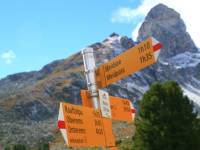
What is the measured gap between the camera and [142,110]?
33.1 meters

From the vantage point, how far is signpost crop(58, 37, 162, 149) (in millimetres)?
11492

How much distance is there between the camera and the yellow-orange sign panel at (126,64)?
39.8 feet

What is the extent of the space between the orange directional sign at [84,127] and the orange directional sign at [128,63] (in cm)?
88

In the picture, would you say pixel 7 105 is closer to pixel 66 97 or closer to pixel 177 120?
pixel 66 97

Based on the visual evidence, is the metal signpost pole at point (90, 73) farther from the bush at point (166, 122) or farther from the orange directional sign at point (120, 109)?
the bush at point (166, 122)

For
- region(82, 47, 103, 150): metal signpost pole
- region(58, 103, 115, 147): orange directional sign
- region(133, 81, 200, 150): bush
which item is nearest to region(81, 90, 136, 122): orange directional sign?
region(82, 47, 103, 150): metal signpost pole

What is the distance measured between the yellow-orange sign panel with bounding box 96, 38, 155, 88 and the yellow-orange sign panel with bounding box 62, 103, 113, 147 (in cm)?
87

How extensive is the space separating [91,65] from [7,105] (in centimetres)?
16217

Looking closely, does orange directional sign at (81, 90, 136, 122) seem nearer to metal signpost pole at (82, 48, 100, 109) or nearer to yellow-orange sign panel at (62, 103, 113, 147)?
metal signpost pole at (82, 48, 100, 109)

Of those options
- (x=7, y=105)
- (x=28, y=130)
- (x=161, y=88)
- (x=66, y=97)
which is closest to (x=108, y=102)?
(x=161, y=88)

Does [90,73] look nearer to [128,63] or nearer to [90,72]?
[90,72]

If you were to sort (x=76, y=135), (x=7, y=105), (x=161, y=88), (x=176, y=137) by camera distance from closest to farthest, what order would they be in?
(x=76, y=135), (x=176, y=137), (x=161, y=88), (x=7, y=105)

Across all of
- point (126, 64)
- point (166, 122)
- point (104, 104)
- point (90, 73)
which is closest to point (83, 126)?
point (104, 104)

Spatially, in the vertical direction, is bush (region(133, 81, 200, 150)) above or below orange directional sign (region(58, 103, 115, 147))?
above
